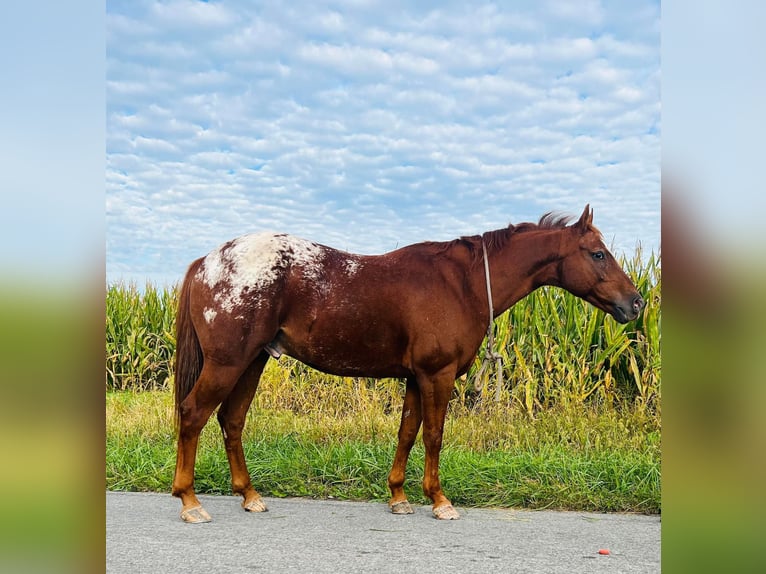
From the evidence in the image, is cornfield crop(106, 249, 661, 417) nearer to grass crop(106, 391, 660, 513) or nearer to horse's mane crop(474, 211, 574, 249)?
grass crop(106, 391, 660, 513)

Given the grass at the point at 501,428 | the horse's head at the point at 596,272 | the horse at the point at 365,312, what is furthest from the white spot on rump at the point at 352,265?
the horse's head at the point at 596,272

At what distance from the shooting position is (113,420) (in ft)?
23.6

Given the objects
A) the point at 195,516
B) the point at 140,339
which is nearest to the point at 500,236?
the point at 195,516

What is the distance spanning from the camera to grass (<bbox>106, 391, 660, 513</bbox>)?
5031mm

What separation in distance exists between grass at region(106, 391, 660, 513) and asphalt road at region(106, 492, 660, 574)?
0.75ft

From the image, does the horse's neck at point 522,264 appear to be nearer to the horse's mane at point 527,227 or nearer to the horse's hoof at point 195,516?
the horse's mane at point 527,227

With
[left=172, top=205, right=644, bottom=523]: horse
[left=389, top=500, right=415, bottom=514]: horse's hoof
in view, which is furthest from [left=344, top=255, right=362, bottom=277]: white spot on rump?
[left=389, top=500, right=415, bottom=514]: horse's hoof

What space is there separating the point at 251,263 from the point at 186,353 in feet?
2.99

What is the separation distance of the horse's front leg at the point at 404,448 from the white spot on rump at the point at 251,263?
1.21m

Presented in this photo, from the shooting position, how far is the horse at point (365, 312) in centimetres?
471

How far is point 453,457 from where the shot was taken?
566cm

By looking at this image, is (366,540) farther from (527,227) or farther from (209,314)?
(527,227)

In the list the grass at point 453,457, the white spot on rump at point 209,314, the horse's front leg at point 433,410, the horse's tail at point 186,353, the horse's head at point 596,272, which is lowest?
the grass at point 453,457
